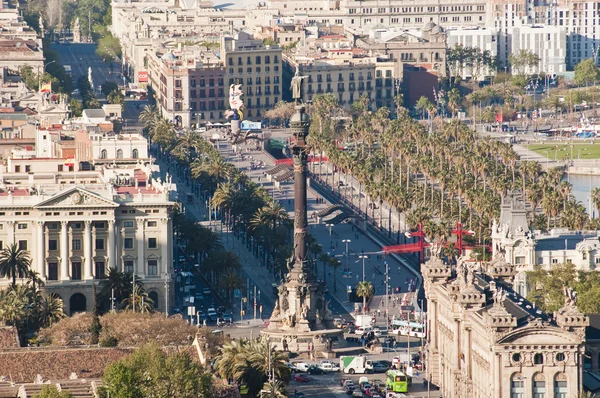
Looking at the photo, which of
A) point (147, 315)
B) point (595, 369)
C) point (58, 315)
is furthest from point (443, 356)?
point (58, 315)

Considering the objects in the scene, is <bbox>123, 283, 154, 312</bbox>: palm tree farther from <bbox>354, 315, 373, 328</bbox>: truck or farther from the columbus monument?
<bbox>354, 315, 373, 328</bbox>: truck

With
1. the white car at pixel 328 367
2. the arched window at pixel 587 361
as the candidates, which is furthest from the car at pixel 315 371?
the arched window at pixel 587 361

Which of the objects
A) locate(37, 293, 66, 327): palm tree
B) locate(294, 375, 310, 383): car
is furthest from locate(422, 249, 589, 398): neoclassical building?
locate(37, 293, 66, 327): palm tree

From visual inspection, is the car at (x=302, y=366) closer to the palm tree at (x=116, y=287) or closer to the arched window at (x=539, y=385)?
the palm tree at (x=116, y=287)

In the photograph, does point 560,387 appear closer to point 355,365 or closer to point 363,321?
point 355,365

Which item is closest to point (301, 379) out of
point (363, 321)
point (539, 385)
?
point (363, 321)
